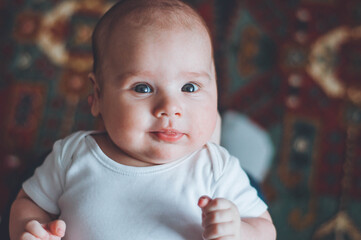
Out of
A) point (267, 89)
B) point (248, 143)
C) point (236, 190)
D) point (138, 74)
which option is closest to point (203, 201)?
point (236, 190)

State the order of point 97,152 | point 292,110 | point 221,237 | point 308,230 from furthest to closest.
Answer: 1. point 292,110
2. point 308,230
3. point 97,152
4. point 221,237

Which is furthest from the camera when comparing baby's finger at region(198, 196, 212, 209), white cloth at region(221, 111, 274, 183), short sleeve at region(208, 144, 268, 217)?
white cloth at region(221, 111, 274, 183)

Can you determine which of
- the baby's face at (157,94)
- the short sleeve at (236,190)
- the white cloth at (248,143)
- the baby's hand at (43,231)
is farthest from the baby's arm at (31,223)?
the white cloth at (248,143)

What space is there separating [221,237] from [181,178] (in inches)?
5.3

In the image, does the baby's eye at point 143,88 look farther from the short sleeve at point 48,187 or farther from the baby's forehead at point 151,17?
the short sleeve at point 48,187

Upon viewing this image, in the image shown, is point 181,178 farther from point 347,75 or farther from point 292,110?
point 347,75

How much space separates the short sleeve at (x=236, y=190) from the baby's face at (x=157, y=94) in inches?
2.8

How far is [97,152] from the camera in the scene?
752 mm

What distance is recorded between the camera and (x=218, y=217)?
24.4 inches

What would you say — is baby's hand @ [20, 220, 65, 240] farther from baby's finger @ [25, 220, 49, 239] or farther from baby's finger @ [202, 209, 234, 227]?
baby's finger @ [202, 209, 234, 227]

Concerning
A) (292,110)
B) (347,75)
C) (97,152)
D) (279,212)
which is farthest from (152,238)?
(347,75)

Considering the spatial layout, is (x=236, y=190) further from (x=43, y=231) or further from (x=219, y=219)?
(x=43, y=231)

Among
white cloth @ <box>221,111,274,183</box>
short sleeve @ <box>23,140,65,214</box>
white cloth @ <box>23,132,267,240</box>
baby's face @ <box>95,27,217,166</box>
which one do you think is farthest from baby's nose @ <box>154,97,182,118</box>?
white cloth @ <box>221,111,274,183</box>

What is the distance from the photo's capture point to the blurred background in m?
1.42
